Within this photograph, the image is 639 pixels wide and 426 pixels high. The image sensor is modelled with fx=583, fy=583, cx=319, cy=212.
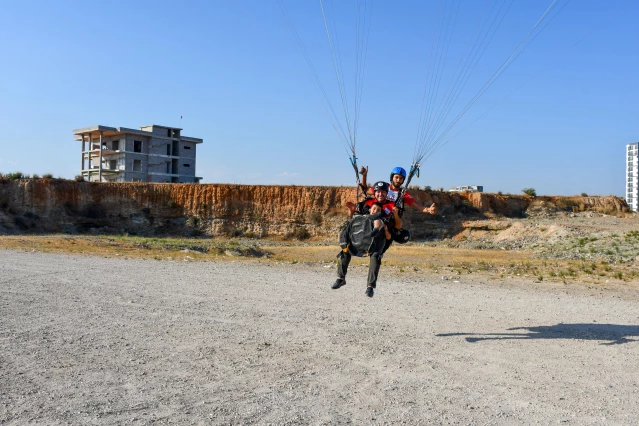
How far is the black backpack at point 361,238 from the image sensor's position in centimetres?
1013

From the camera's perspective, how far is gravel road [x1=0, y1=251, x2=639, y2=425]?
5867 mm

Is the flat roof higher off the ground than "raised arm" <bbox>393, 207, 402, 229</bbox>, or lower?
higher

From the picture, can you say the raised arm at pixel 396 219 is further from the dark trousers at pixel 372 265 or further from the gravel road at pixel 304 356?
the gravel road at pixel 304 356

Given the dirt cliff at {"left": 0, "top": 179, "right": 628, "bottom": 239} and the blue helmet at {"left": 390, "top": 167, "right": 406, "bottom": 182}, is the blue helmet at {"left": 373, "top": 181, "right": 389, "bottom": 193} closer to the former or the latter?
the blue helmet at {"left": 390, "top": 167, "right": 406, "bottom": 182}

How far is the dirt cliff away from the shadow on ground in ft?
129

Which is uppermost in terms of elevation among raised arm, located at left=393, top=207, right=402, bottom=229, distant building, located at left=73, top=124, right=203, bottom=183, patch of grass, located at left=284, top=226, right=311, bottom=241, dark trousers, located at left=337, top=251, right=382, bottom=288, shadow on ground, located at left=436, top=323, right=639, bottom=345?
distant building, located at left=73, top=124, right=203, bottom=183

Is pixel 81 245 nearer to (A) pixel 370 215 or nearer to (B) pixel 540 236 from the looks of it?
(A) pixel 370 215

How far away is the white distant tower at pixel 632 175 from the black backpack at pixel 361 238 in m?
141

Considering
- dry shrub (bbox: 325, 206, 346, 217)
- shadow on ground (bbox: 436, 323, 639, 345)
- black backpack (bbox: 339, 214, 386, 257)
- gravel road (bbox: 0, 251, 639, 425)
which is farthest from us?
dry shrub (bbox: 325, 206, 346, 217)

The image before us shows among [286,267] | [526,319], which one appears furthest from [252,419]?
[286,267]

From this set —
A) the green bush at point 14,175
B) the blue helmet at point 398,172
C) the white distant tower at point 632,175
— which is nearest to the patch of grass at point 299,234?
the green bush at point 14,175

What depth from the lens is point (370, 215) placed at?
10227 mm

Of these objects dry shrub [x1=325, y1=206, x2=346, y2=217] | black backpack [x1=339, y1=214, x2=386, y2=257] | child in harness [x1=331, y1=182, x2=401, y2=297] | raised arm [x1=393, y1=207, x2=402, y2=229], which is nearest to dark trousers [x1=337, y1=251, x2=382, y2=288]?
child in harness [x1=331, y1=182, x2=401, y2=297]

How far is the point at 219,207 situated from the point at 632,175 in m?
121
